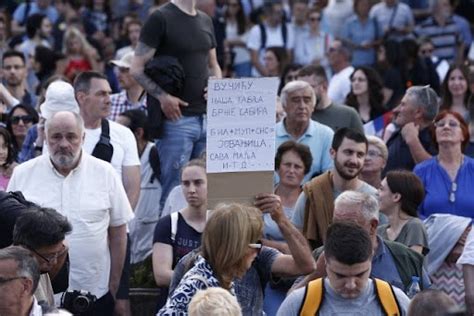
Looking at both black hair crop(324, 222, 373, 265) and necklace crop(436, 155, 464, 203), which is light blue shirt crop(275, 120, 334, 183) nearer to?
necklace crop(436, 155, 464, 203)

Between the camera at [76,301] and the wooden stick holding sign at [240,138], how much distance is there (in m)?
1.06

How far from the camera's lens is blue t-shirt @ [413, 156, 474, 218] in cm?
1112

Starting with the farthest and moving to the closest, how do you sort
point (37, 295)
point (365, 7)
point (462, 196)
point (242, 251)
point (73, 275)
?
point (365, 7)
point (462, 196)
point (73, 275)
point (37, 295)
point (242, 251)

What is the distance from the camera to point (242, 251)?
749cm

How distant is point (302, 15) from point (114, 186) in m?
10.4

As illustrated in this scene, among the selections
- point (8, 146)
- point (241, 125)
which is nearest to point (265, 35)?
point (8, 146)

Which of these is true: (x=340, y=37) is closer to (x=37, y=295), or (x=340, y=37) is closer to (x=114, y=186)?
(x=114, y=186)

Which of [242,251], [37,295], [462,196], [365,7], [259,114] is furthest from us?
[365,7]

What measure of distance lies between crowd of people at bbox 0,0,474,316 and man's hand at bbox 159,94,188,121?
0.01 meters

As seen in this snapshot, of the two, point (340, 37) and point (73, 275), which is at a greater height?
point (340, 37)

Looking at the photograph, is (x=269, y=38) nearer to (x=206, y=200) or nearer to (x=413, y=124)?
(x=413, y=124)

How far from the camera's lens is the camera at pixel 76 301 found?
8.86 m

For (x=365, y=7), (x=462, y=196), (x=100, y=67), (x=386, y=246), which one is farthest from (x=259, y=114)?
(x=365, y=7)

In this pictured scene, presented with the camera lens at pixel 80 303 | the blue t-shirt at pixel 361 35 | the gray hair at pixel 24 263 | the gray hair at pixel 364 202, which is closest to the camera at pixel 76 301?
the camera lens at pixel 80 303
